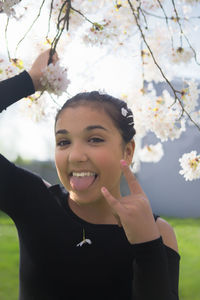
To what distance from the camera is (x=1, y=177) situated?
104 centimetres

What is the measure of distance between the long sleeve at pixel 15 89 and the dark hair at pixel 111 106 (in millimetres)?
135

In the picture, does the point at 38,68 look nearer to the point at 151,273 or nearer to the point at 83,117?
the point at 83,117

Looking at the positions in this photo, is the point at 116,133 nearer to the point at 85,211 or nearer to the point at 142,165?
the point at 85,211

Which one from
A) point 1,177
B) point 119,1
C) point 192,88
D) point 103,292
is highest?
point 119,1

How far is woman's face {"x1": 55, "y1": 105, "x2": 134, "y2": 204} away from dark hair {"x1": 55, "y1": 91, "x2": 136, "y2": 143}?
0.08ft

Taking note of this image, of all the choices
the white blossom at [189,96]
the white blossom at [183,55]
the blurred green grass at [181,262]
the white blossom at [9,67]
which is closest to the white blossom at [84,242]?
the white blossom at [9,67]

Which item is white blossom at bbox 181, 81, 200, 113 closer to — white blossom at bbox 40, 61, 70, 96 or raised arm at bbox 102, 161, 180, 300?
white blossom at bbox 40, 61, 70, 96

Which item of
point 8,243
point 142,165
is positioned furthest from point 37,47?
point 142,165

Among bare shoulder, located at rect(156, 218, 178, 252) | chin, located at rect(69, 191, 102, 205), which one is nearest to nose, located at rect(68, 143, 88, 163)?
chin, located at rect(69, 191, 102, 205)

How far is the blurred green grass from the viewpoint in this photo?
9.05ft

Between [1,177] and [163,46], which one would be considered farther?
[163,46]

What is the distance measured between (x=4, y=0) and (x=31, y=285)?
2.91 feet

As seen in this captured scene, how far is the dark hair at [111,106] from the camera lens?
1124 millimetres

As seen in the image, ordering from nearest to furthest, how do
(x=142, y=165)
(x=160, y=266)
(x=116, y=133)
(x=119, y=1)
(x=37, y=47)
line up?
(x=160, y=266) < (x=116, y=133) < (x=37, y=47) < (x=119, y=1) < (x=142, y=165)
